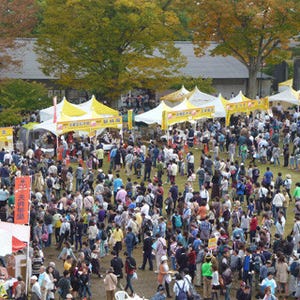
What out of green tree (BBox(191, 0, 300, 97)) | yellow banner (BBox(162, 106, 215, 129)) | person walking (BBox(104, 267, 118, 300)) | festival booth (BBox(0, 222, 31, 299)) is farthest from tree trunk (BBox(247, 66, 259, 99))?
person walking (BBox(104, 267, 118, 300))

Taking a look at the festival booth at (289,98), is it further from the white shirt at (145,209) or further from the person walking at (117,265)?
the person walking at (117,265)

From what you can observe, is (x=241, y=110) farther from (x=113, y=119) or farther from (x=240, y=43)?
(x=240, y=43)

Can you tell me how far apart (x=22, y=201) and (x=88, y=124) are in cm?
1264

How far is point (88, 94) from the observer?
48.0 m

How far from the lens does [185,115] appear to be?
33.1 metres

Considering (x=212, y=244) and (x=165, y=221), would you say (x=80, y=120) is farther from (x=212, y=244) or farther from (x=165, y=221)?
(x=212, y=244)

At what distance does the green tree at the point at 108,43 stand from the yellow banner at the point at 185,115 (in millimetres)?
8027

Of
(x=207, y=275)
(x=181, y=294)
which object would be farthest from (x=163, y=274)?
(x=181, y=294)

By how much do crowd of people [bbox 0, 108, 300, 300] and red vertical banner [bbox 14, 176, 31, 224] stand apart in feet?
2.78

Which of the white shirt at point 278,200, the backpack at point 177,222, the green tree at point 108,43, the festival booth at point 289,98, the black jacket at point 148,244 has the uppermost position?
the green tree at point 108,43

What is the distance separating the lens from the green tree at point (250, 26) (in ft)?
143

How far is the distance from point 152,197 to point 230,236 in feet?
9.19

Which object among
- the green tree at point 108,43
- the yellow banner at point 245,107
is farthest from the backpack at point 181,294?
the green tree at point 108,43

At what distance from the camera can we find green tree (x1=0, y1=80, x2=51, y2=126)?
40656 mm
